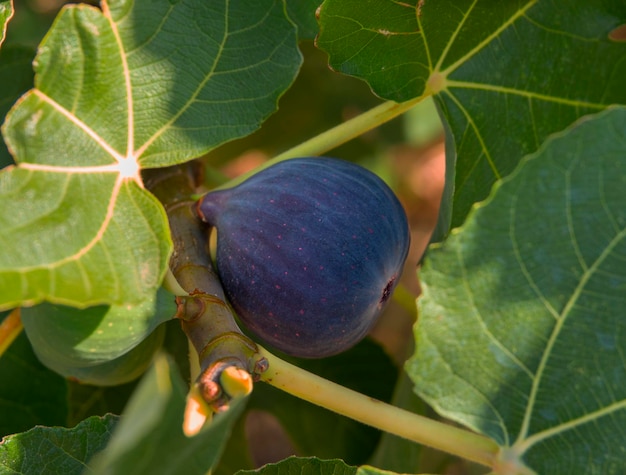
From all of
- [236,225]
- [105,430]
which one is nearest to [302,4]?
[236,225]

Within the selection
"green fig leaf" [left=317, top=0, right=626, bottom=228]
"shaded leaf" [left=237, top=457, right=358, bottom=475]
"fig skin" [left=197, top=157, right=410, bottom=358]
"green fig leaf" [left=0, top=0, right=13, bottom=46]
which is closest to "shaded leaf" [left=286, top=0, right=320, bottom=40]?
"green fig leaf" [left=317, top=0, right=626, bottom=228]

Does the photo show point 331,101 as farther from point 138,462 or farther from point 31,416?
point 138,462

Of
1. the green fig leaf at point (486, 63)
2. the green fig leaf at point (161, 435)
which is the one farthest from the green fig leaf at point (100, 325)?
the green fig leaf at point (486, 63)

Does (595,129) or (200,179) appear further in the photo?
(200,179)

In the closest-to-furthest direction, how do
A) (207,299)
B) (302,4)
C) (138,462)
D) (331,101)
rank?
(138,462)
(207,299)
(302,4)
(331,101)

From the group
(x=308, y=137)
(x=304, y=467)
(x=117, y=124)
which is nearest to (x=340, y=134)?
(x=117, y=124)

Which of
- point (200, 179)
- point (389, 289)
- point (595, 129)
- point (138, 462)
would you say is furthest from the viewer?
point (200, 179)
